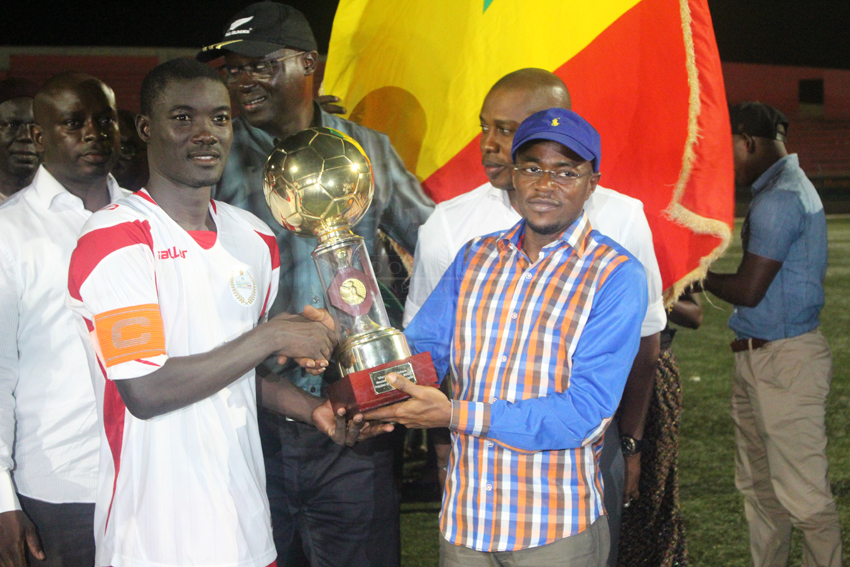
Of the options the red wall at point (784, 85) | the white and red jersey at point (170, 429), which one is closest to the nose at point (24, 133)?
the white and red jersey at point (170, 429)

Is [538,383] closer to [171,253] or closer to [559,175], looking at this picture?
[559,175]

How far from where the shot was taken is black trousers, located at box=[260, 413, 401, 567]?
2.03 m

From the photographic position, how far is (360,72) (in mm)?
2574

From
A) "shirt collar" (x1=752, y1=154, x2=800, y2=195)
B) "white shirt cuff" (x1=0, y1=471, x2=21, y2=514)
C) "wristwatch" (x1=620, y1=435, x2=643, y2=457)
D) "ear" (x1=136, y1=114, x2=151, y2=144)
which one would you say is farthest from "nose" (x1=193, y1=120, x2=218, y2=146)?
"shirt collar" (x1=752, y1=154, x2=800, y2=195)

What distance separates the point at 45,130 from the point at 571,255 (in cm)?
127

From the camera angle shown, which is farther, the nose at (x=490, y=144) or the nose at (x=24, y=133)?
the nose at (x=24, y=133)

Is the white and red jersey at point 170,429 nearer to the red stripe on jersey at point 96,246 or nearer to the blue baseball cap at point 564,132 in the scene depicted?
the red stripe on jersey at point 96,246

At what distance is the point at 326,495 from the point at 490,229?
79 centimetres

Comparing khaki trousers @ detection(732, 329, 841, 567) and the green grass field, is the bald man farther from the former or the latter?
khaki trousers @ detection(732, 329, 841, 567)

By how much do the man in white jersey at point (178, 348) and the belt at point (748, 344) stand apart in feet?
6.03

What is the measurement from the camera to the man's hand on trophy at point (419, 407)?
1502mm

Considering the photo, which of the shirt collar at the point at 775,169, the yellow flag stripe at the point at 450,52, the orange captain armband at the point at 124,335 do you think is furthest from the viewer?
the shirt collar at the point at 775,169

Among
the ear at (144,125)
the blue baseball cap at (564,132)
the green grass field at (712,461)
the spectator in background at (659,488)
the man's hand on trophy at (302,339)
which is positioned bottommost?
the green grass field at (712,461)

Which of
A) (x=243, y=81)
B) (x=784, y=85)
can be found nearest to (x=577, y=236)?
(x=243, y=81)
